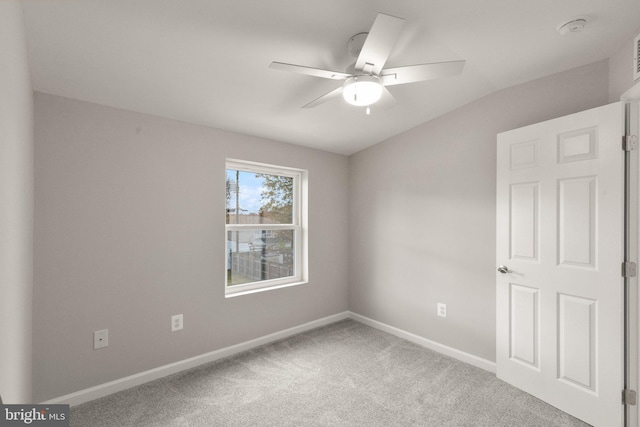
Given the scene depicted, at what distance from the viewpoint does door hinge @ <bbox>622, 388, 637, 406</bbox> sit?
6.09ft

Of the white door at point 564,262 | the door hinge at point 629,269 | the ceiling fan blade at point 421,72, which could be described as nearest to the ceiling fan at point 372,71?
the ceiling fan blade at point 421,72

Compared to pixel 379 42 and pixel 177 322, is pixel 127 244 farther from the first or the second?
pixel 379 42

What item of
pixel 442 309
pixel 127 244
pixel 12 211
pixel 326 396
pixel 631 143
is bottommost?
pixel 326 396

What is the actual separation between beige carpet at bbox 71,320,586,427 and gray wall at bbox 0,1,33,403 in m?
0.87

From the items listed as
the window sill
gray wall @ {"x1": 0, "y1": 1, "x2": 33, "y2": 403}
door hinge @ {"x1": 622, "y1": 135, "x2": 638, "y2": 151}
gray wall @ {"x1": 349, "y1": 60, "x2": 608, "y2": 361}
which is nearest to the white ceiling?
gray wall @ {"x1": 349, "y1": 60, "x2": 608, "y2": 361}

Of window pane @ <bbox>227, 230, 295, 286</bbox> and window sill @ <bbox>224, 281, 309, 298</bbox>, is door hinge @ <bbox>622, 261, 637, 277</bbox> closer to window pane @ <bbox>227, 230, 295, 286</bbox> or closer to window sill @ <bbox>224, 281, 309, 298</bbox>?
window sill @ <bbox>224, 281, 309, 298</bbox>

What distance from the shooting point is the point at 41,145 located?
2023 mm

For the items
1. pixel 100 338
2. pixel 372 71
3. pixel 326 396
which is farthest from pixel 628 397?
pixel 100 338

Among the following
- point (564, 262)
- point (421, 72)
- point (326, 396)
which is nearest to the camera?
point (421, 72)

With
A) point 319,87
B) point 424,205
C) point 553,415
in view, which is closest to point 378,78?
point 319,87

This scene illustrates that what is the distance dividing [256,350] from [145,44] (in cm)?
265

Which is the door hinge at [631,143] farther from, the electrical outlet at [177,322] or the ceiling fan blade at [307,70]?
the electrical outlet at [177,322]

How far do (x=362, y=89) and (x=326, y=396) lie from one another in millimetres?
2131

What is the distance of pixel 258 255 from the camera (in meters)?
3.34
